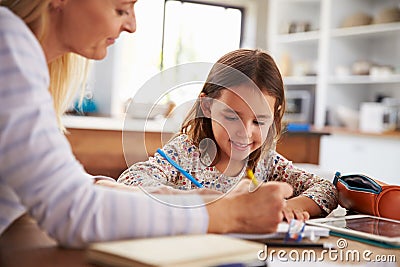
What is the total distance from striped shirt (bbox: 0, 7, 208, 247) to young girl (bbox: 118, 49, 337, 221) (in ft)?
1.44

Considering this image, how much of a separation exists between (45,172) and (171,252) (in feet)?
0.54

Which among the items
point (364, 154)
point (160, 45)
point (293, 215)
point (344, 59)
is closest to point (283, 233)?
point (293, 215)

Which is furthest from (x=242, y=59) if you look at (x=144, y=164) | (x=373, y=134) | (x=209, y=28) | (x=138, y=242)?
(x=209, y=28)

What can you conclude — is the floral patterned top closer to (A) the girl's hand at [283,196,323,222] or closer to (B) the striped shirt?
(A) the girl's hand at [283,196,323,222]

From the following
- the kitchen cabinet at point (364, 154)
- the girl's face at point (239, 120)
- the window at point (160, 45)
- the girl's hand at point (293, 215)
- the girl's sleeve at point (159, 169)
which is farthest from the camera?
the window at point (160, 45)

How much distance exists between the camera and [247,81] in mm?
1414

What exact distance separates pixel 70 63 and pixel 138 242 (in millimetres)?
402

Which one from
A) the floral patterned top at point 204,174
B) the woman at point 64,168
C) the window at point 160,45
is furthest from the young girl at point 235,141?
the window at point 160,45

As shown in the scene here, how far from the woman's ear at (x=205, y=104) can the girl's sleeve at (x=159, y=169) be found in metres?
0.10

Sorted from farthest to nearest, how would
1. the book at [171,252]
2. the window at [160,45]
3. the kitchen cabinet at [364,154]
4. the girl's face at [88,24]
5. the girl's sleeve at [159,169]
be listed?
the window at [160,45] → the kitchen cabinet at [364,154] → the girl's sleeve at [159,169] → the girl's face at [88,24] → the book at [171,252]

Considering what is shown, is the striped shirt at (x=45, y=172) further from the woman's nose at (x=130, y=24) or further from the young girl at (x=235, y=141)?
the young girl at (x=235, y=141)

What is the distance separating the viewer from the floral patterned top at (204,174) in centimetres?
123

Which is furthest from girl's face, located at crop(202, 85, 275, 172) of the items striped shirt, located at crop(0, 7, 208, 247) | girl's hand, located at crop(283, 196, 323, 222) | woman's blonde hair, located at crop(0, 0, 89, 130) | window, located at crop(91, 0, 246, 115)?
window, located at crop(91, 0, 246, 115)

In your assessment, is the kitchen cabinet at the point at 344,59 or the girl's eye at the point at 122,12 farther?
the kitchen cabinet at the point at 344,59
